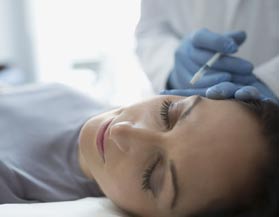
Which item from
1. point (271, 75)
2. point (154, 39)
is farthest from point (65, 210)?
point (154, 39)

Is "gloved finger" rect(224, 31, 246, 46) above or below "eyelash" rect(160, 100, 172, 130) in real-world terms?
above

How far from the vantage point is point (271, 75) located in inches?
41.7

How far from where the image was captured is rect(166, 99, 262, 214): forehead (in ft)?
2.48

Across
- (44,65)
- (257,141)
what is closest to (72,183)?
(257,141)

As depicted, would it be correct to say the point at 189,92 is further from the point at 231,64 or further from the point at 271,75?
the point at 271,75

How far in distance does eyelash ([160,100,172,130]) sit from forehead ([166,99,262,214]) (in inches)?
1.9

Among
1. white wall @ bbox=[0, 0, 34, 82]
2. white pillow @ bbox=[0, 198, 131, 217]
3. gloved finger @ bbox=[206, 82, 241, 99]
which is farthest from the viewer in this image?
white wall @ bbox=[0, 0, 34, 82]

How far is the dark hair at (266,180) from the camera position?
757 millimetres

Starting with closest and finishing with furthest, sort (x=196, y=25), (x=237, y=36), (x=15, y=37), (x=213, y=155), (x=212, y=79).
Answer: (x=213, y=155) → (x=212, y=79) → (x=237, y=36) → (x=196, y=25) → (x=15, y=37)

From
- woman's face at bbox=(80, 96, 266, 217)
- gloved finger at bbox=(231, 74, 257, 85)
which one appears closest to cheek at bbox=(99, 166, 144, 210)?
woman's face at bbox=(80, 96, 266, 217)

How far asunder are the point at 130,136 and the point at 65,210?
0.55ft

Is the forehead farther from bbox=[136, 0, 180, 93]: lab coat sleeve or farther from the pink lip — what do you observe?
bbox=[136, 0, 180, 93]: lab coat sleeve

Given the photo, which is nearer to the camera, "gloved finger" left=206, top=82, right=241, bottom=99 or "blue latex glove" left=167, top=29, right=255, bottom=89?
"gloved finger" left=206, top=82, right=241, bottom=99

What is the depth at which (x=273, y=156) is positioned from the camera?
2.58ft
